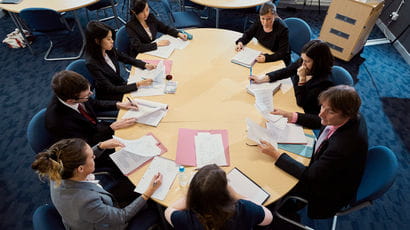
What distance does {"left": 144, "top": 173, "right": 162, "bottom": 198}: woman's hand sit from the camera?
153 centimetres

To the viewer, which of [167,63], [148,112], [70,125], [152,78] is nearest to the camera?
[70,125]

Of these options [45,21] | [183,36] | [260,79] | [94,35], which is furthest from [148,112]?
[45,21]

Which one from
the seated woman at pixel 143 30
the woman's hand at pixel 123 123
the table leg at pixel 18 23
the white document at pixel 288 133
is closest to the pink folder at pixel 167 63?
the seated woman at pixel 143 30

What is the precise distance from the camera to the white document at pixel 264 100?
81.1 inches

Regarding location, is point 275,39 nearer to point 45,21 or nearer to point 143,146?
point 143,146

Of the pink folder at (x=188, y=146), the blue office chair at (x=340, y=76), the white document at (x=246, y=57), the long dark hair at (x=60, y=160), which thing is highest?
the long dark hair at (x=60, y=160)

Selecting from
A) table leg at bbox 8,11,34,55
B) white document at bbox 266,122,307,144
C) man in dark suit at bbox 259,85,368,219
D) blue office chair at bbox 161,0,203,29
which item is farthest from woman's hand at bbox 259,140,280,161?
table leg at bbox 8,11,34,55

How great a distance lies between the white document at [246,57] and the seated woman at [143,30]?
699 mm

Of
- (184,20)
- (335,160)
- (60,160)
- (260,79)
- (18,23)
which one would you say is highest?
(60,160)

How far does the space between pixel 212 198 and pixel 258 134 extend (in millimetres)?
802

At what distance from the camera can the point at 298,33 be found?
3.06 meters

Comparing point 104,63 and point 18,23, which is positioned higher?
point 104,63

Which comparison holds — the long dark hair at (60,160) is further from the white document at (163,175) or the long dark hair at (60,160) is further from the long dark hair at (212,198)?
the long dark hair at (212,198)

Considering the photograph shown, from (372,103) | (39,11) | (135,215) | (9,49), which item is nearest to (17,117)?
(39,11)
